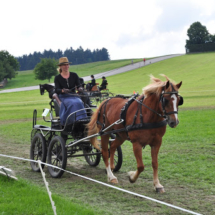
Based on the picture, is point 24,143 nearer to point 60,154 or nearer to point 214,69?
point 60,154

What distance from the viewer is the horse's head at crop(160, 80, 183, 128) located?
5127 millimetres

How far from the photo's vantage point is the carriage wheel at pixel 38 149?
739 cm

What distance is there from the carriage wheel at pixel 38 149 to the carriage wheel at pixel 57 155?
228 mm

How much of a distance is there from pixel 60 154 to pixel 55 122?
3.08ft

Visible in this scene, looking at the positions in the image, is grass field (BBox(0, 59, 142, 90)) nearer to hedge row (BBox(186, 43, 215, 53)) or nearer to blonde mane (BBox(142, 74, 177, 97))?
hedge row (BBox(186, 43, 215, 53))

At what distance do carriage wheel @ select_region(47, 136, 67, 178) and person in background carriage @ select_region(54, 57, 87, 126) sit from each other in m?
0.45

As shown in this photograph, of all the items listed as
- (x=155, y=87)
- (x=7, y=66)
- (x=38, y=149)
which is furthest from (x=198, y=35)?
(x=155, y=87)

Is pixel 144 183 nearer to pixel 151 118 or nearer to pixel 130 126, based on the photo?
pixel 130 126

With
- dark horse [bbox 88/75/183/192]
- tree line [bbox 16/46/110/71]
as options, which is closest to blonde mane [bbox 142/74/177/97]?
dark horse [bbox 88/75/183/192]

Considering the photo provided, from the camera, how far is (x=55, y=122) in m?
7.68

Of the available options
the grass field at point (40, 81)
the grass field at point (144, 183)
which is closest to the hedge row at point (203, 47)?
the grass field at point (40, 81)

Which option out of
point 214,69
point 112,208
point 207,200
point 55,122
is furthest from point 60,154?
point 214,69

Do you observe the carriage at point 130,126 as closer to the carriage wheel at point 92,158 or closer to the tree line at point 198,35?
the carriage wheel at point 92,158

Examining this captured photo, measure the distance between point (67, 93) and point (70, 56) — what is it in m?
165
